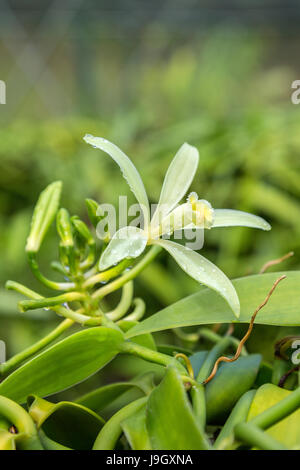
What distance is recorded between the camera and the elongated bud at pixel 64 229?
25cm

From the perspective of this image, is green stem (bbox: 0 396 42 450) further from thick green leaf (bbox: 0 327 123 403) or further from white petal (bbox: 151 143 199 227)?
white petal (bbox: 151 143 199 227)

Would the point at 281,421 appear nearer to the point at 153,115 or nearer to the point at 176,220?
the point at 176,220

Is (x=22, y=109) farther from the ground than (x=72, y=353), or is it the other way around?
(x=22, y=109)

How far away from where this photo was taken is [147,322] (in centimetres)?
24

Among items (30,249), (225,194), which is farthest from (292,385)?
(225,194)

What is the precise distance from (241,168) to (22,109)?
1.39m

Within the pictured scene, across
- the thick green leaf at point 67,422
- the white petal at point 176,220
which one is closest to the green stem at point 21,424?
the thick green leaf at point 67,422

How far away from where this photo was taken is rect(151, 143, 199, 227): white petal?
28 centimetres

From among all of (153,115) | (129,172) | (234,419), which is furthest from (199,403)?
(153,115)

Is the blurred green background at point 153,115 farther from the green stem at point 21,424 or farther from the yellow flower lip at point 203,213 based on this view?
the green stem at point 21,424

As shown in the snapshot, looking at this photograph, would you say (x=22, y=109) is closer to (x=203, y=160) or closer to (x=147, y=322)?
(x=203, y=160)

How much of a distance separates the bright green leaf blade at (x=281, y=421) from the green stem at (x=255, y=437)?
15 mm

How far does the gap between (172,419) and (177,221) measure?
122 mm

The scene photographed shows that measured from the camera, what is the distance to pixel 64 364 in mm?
226
